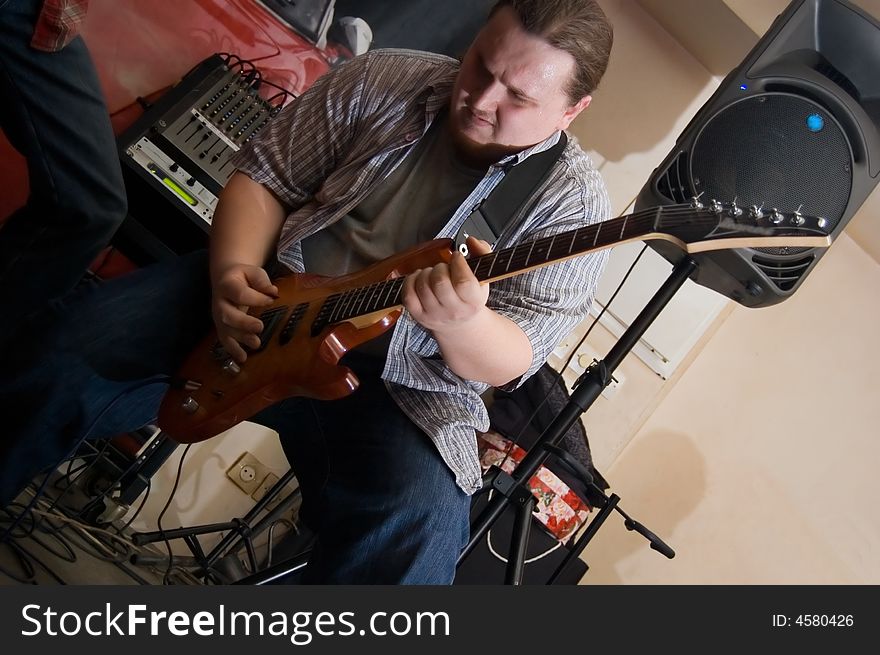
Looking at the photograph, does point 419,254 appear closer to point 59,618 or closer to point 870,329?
point 59,618

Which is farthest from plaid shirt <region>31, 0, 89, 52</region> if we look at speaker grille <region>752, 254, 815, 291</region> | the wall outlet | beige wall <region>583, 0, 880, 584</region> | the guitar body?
beige wall <region>583, 0, 880, 584</region>

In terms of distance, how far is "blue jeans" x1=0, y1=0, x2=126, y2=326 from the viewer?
1.36 meters

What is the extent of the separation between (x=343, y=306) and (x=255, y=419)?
314 mm

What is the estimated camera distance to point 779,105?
161 centimetres

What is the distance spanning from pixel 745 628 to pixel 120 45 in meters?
2.03

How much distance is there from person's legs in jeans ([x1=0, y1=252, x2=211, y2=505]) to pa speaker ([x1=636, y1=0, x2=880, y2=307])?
92cm

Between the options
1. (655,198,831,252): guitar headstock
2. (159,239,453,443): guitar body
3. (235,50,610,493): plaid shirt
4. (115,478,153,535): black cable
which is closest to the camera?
(655,198,831,252): guitar headstock

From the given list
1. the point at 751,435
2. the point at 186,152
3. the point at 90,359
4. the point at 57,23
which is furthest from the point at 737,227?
the point at 751,435

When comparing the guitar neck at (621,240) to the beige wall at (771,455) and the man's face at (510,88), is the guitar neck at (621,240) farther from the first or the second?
the beige wall at (771,455)

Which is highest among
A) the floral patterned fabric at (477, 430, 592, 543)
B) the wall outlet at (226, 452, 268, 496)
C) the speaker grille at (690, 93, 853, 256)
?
the speaker grille at (690, 93, 853, 256)

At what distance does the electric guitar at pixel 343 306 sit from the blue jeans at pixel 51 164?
0.39 meters

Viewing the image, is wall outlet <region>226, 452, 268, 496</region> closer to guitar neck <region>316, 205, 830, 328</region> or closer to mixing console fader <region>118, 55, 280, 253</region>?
mixing console fader <region>118, 55, 280, 253</region>

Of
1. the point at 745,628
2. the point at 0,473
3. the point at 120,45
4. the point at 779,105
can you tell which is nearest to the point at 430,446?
the point at 745,628

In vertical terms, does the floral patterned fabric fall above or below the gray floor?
above
